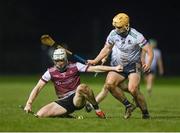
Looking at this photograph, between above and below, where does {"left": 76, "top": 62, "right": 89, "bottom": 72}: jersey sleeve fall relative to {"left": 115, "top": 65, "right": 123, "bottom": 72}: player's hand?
above

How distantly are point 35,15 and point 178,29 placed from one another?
1060cm

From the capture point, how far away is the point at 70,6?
196 feet

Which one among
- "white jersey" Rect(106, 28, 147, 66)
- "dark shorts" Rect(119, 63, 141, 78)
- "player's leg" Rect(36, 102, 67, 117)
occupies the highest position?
"white jersey" Rect(106, 28, 147, 66)

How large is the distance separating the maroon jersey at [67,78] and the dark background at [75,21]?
132ft

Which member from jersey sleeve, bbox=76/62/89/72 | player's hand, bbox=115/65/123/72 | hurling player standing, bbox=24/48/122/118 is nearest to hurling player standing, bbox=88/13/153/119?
player's hand, bbox=115/65/123/72

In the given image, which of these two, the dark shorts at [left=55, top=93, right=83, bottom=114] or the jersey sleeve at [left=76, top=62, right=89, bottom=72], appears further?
the dark shorts at [left=55, top=93, right=83, bottom=114]

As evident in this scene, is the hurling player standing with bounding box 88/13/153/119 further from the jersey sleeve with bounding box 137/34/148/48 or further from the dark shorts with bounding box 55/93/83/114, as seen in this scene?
the dark shorts with bounding box 55/93/83/114

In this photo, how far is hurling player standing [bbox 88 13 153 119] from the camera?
16.4 meters

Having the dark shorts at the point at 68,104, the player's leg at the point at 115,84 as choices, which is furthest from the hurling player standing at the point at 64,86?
the player's leg at the point at 115,84

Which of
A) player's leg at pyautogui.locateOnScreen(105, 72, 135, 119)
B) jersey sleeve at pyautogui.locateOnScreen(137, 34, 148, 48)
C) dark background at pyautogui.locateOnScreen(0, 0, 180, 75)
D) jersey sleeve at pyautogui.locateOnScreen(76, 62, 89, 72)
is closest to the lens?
jersey sleeve at pyautogui.locateOnScreen(76, 62, 89, 72)

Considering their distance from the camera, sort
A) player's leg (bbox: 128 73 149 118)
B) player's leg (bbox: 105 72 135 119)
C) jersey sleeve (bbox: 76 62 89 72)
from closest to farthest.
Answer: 1. jersey sleeve (bbox: 76 62 89 72)
2. player's leg (bbox: 128 73 149 118)
3. player's leg (bbox: 105 72 135 119)

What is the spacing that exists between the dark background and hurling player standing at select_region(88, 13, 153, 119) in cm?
3978

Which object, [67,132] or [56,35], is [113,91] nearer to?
[67,132]

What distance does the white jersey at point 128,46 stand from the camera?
53.9 ft
